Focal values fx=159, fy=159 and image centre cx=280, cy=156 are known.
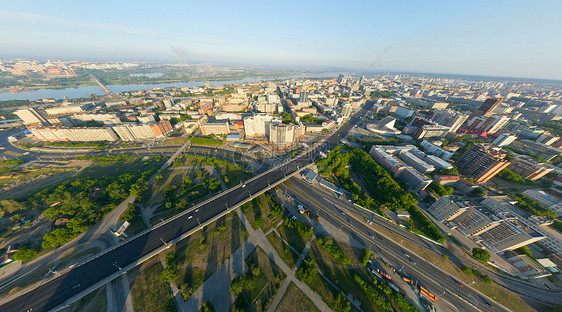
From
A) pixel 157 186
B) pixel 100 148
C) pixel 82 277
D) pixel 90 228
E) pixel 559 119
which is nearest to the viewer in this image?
pixel 82 277

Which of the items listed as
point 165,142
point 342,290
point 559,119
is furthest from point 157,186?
point 559,119

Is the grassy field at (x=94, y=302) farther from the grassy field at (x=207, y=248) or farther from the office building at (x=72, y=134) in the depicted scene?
the office building at (x=72, y=134)

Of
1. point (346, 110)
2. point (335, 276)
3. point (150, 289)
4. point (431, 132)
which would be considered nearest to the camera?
point (150, 289)

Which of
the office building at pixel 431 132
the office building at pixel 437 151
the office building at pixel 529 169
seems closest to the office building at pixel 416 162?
the office building at pixel 437 151

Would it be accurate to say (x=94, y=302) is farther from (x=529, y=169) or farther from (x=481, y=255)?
(x=529, y=169)

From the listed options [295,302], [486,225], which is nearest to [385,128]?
[486,225]

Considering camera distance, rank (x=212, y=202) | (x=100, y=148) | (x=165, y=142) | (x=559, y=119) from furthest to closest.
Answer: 1. (x=559, y=119)
2. (x=165, y=142)
3. (x=100, y=148)
4. (x=212, y=202)

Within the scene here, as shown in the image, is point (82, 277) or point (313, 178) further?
point (313, 178)

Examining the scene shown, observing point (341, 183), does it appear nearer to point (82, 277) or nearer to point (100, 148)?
point (82, 277)
